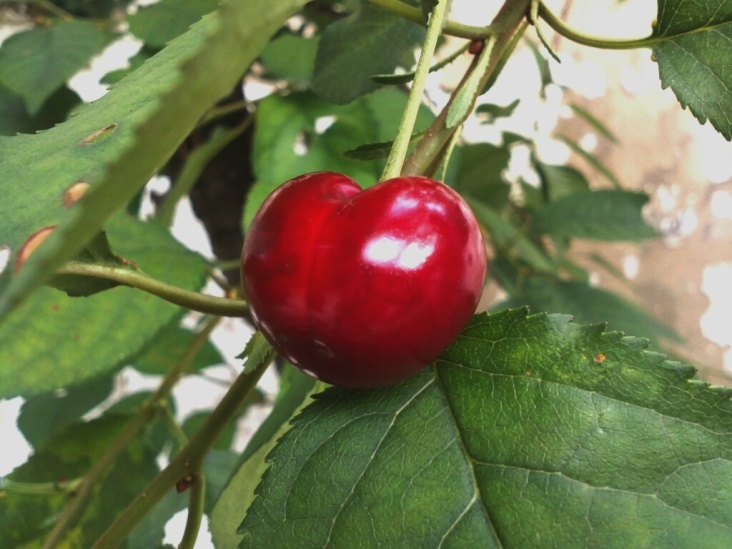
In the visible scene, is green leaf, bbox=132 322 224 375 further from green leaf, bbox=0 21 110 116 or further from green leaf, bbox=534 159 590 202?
green leaf, bbox=534 159 590 202

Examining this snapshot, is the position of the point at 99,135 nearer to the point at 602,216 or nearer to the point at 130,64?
the point at 130,64

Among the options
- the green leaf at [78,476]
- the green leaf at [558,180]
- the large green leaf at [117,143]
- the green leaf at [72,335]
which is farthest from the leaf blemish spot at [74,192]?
the green leaf at [558,180]

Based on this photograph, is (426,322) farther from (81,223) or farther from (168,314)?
(168,314)

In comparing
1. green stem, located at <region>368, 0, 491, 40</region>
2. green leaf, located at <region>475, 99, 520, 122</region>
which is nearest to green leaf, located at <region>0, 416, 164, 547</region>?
green stem, located at <region>368, 0, 491, 40</region>

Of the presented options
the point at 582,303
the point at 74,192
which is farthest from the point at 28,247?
the point at 582,303

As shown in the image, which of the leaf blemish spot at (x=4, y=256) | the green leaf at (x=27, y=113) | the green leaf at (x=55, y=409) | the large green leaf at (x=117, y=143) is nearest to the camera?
the large green leaf at (x=117, y=143)

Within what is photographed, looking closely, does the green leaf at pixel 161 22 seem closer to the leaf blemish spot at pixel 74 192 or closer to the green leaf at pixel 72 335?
the green leaf at pixel 72 335

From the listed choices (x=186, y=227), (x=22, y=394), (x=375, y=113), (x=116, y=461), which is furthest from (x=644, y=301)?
(x=22, y=394)
